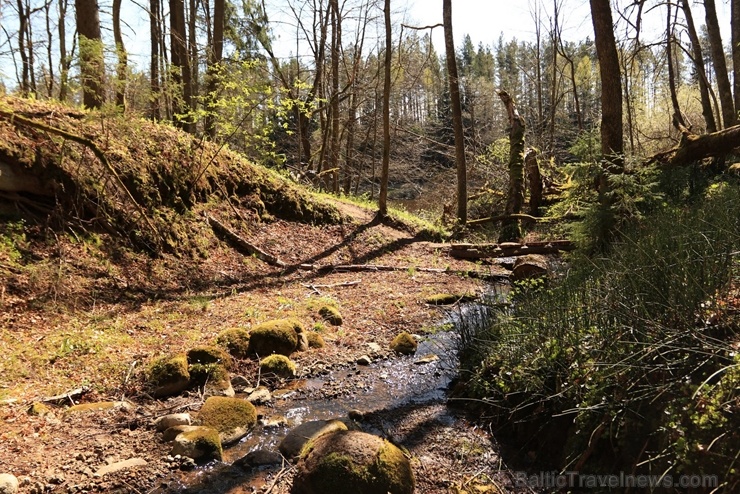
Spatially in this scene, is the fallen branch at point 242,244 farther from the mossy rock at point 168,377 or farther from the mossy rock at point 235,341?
the mossy rock at point 168,377

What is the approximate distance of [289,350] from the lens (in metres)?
5.80

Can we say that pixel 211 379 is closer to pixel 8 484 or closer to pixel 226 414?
pixel 226 414

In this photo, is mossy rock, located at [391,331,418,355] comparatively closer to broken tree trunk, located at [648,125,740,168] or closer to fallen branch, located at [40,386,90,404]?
fallen branch, located at [40,386,90,404]

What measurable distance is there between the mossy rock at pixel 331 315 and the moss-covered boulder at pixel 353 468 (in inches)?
150

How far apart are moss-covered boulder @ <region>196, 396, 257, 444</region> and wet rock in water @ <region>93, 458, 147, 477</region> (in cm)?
Result: 59

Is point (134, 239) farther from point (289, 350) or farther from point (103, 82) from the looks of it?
point (289, 350)

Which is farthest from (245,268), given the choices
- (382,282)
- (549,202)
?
(549,202)

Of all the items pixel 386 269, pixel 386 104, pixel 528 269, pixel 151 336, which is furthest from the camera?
pixel 386 104

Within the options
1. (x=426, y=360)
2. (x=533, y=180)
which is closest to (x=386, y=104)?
(x=533, y=180)

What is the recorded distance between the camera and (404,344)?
20.5ft

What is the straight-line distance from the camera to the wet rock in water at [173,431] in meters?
3.77

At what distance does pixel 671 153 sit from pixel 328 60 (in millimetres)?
15966

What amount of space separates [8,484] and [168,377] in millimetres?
1761

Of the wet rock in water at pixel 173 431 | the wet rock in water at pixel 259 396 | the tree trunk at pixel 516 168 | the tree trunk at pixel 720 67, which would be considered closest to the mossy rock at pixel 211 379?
the wet rock in water at pixel 259 396
